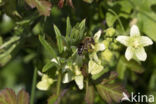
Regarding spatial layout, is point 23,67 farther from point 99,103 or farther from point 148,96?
point 148,96

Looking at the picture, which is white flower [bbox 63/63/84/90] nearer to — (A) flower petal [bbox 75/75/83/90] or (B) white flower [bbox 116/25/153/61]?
(A) flower petal [bbox 75/75/83/90]

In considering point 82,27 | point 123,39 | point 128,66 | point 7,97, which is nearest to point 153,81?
point 128,66

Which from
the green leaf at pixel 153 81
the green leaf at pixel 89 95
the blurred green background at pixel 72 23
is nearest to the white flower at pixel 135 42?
the blurred green background at pixel 72 23

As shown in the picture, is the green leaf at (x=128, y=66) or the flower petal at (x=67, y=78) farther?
the green leaf at (x=128, y=66)

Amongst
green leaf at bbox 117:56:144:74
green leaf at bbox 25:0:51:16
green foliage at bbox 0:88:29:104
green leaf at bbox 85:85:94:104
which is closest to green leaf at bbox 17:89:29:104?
green foliage at bbox 0:88:29:104

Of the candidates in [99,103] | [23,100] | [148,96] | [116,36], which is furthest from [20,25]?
[148,96]

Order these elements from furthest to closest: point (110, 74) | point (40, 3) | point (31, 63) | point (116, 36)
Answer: point (31, 63) < point (116, 36) < point (110, 74) < point (40, 3)

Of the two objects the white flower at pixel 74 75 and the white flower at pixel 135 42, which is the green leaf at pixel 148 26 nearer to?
the white flower at pixel 135 42

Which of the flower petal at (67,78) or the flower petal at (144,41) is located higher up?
the flower petal at (144,41)
